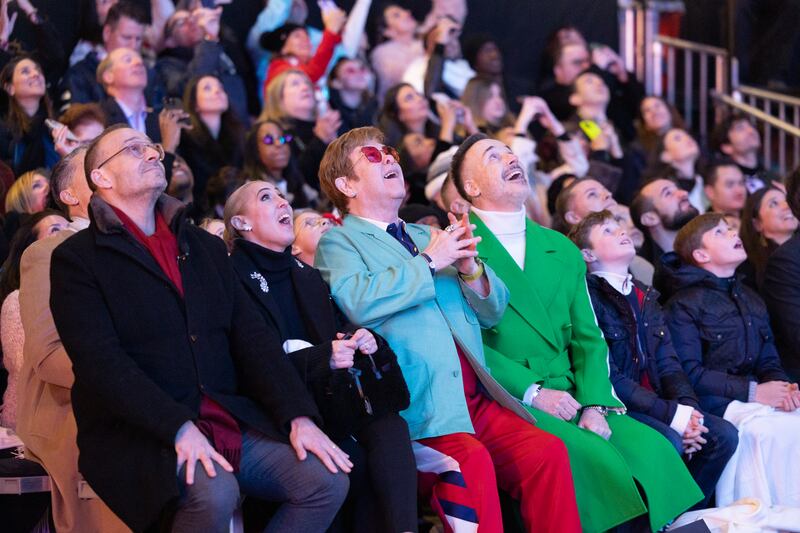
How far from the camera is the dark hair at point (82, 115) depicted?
5.67 meters

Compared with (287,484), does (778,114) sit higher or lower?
lower

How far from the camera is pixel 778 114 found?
9.43 meters

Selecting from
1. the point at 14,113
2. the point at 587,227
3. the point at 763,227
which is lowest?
the point at 763,227

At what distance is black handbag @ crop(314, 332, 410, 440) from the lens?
11.7ft

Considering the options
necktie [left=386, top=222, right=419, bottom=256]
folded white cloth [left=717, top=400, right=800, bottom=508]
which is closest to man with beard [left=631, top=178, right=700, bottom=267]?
folded white cloth [left=717, top=400, right=800, bottom=508]

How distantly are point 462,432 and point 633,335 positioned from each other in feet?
3.40

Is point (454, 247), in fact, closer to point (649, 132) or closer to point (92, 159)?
point (92, 159)

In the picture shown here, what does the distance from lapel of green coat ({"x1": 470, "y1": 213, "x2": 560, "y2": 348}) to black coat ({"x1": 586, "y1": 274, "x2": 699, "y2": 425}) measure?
37 cm

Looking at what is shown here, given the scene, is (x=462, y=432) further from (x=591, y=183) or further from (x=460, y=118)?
(x=460, y=118)

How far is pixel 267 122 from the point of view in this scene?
6.38m

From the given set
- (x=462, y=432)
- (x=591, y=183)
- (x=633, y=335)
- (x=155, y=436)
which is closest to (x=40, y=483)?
(x=155, y=436)

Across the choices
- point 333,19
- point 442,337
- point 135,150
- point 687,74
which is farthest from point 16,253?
point 687,74

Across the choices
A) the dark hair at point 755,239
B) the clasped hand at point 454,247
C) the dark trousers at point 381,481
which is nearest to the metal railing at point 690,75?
the dark hair at point 755,239

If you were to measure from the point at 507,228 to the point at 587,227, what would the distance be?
21.1 inches
